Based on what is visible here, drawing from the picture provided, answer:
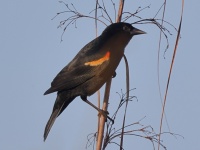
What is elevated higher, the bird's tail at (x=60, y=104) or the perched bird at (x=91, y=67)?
the perched bird at (x=91, y=67)

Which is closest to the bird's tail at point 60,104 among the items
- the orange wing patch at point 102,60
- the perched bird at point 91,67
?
the perched bird at point 91,67

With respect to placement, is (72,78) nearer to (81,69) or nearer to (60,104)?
(81,69)

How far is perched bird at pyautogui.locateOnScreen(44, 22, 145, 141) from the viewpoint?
399 cm

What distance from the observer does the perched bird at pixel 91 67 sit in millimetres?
3986

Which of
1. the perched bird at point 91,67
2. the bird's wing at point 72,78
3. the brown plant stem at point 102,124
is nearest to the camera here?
the brown plant stem at point 102,124

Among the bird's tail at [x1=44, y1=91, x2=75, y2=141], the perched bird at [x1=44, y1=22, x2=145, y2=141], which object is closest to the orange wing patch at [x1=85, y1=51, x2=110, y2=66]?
the perched bird at [x1=44, y1=22, x2=145, y2=141]

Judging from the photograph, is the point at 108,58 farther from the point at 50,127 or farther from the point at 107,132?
the point at 107,132

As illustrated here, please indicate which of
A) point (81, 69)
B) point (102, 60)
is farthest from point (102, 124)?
point (81, 69)

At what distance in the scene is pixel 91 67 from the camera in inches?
161

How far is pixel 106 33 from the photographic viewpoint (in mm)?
4199

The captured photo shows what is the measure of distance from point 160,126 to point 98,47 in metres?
1.80

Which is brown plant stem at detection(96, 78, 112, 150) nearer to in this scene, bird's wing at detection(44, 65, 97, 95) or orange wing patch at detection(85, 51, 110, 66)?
orange wing patch at detection(85, 51, 110, 66)

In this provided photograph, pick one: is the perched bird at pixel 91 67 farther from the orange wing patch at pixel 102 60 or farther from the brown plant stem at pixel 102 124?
the brown plant stem at pixel 102 124

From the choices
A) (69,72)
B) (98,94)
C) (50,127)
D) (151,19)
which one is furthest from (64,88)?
(151,19)
